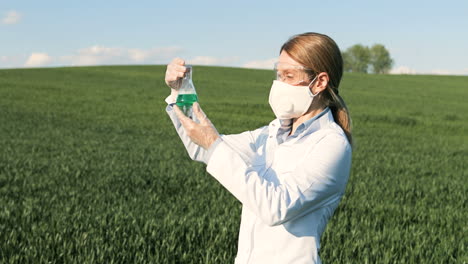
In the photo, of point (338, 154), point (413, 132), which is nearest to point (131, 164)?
point (338, 154)

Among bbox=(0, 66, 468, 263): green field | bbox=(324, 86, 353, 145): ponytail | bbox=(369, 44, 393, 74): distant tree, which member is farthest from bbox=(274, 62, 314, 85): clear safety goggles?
bbox=(369, 44, 393, 74): distant tree

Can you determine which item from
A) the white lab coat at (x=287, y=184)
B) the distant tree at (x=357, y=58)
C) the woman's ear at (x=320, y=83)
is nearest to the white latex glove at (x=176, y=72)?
the white lab coat at (x=287, y=184)

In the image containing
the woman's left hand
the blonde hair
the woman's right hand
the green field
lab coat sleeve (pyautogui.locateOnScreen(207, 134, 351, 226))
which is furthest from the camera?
the green field

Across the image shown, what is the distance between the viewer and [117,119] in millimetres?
26766

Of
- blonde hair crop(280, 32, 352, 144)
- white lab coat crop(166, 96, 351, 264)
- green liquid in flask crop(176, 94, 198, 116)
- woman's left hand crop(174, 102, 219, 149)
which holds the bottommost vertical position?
white lab coat crop(166, 96, 351, 264)

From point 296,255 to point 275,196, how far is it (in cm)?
41

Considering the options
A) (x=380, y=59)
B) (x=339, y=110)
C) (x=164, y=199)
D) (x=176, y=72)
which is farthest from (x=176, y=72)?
Result: (x=380, y=59)

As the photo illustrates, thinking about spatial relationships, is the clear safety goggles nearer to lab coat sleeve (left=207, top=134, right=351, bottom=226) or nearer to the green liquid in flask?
lab coat sleeve (left=207, top=134, right=351, bottom=226)

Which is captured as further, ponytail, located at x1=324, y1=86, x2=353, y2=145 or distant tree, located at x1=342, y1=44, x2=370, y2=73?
distant tree, located at x1=342, y1=44, x2=370, y2=73

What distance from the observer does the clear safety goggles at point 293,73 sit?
2.48m

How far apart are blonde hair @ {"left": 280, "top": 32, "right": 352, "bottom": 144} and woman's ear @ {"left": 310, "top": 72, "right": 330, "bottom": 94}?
0.05 ft

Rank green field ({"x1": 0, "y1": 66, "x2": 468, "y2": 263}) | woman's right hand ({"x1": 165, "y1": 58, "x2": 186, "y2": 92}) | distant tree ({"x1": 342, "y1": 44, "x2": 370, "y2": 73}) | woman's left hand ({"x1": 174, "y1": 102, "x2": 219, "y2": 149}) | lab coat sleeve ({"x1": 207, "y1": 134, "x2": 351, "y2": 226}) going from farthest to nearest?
distant tree ({"x1": 342, "y1": 44, "x2": 370, "y2": 73}), green field ({"x1": 0, "y1": 66, "x2": 468, "y2": 263}), woman's right hand ({"x1": 165, "y1": 58, "x2": 186, "y2": 92}), woman's left hand ({"x1": 174, "y1": 102, "x2": 219, "y2": 149}), lab coat sleeve ({"x1": 207, "y1": 134, "x2": 351, "y2": 226})

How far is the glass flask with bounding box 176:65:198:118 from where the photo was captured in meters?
2.78

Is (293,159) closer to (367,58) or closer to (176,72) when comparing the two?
(176,72)
